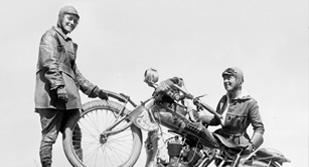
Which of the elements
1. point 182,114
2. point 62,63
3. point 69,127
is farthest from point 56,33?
point 182,114

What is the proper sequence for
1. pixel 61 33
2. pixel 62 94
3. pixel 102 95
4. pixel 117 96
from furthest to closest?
pixel 117 96 < pixel 102 95 < pixel 61 33 < pixel 62 94

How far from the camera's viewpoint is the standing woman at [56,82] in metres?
11.9

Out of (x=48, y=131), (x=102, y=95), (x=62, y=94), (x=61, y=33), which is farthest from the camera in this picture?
(x=102, y=95)

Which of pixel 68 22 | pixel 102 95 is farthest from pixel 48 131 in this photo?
pixel 68 22

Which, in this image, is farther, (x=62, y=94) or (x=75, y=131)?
(x=75, y=131)

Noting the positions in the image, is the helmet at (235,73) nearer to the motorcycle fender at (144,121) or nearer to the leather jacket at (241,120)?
the leather jacket at (241,120)

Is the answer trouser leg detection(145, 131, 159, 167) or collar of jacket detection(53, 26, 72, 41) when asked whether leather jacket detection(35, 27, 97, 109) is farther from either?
trouser leg detection(145, 131, 159, 167)

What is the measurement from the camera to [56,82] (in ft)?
38.7

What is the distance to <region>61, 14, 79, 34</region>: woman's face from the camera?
40.5ft

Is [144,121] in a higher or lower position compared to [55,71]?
lower

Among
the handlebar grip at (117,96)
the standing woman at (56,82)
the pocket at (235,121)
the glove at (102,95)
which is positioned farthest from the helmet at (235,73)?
the standing woman at (56,82)

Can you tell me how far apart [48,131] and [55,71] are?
843 millimetres

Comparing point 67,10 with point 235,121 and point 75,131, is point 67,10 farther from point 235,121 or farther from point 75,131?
point 235,121

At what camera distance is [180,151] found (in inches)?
512
